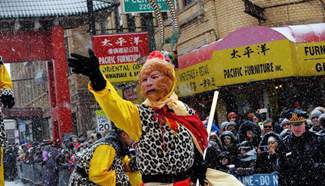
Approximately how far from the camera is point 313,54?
12.1 meters

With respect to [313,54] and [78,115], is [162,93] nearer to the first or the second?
[313,54]

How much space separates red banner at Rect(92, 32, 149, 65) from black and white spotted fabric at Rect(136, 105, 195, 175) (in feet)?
35.7

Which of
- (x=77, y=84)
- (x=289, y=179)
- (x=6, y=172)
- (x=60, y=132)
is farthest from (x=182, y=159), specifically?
(x=77, y=84)

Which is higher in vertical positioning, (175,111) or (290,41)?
(290,41)

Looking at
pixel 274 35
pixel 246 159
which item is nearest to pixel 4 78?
pixel 246 159

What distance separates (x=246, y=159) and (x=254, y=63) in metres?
4.24

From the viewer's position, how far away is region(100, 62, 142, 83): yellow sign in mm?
15234

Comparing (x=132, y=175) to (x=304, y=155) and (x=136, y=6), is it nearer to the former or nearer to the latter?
(x=304, y=155)

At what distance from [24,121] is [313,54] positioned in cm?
3128

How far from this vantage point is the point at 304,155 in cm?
692

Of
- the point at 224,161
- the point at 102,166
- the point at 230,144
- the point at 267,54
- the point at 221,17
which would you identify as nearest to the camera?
the point at 102,166

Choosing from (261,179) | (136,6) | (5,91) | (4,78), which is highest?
(136,6)

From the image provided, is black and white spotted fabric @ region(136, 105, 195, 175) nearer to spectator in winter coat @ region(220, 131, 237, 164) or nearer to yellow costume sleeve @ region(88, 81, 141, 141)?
yellow costume sleeve @ region(88, 81, 141, 141)

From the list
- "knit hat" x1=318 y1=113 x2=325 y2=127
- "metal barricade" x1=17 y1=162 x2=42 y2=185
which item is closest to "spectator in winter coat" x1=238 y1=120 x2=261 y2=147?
"knit hat" x1=318 y1=113 x2=325 y2=127
